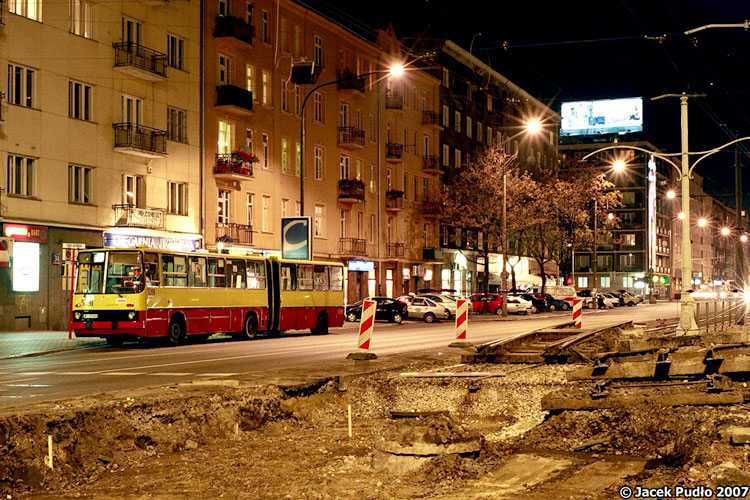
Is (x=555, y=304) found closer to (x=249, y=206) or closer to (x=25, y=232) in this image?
(x=249, y=206)

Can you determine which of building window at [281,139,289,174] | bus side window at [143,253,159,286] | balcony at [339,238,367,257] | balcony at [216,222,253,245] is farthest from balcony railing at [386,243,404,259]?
bus side window at [143,253,159,286]

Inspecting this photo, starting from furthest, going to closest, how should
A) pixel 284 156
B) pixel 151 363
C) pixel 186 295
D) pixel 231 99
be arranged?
1. pixel 284 156
2. pixel 231 99
3. pixel 186 295
4. pixel 151 363

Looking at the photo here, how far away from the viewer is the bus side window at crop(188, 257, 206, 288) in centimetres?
2884

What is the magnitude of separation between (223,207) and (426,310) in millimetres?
12568

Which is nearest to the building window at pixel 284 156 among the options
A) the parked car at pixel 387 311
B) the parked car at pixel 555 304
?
the parked car at pixel 387 311

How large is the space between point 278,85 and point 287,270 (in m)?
19.0

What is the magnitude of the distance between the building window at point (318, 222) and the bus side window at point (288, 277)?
19.9m

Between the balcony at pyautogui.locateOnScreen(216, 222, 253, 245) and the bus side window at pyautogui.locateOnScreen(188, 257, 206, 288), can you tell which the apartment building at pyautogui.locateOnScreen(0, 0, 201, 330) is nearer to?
the balcony at pyautogui.locateOnScreen(216, 222, 253, 245)

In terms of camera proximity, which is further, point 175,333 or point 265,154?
point 265,154

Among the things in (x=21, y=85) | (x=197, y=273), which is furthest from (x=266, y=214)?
(x=197, y=273)

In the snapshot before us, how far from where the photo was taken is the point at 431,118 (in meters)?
68.9

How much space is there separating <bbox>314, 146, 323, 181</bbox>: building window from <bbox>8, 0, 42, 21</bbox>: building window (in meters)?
21.4

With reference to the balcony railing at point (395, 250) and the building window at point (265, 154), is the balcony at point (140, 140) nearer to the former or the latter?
the building window at point (265, 154)

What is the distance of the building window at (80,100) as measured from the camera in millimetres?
36281
